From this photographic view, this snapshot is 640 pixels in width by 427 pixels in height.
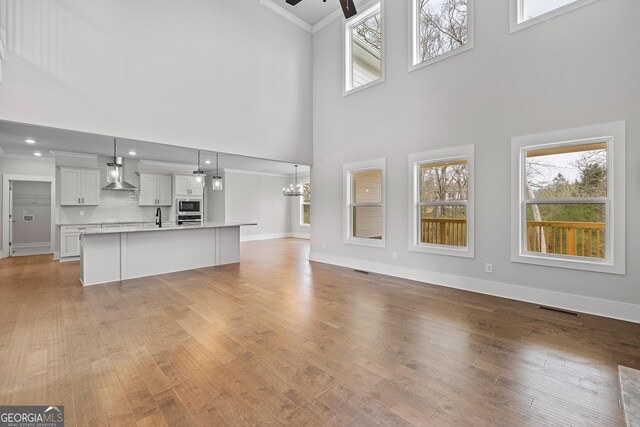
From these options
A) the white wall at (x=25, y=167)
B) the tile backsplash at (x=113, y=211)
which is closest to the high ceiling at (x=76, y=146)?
the white wall at (x=25, y=167)

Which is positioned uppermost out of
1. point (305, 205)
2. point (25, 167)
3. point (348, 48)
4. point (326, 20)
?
point (326, 20)

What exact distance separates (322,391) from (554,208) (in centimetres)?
376

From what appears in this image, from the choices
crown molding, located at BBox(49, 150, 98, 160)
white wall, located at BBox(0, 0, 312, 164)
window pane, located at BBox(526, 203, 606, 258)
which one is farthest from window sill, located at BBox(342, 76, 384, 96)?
crown molding, located at BBox(49, 150, 98, 160)

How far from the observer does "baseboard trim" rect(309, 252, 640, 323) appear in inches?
123

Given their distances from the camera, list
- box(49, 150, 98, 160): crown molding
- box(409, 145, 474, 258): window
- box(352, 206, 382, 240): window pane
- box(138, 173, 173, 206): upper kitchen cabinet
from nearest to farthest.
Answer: box(409, 145, 474, 258): window
box(352, 206, 382, 240): window pane
box(49, 150, 98, 160): crown molding
box(138, 173, 173, 206): upper kitchen cabinet

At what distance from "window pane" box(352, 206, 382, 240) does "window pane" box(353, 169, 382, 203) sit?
249 millimetres

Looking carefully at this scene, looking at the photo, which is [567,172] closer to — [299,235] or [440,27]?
[440,27]

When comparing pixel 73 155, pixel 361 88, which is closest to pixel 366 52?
pixel 361 88

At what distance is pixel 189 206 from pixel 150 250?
154 inches

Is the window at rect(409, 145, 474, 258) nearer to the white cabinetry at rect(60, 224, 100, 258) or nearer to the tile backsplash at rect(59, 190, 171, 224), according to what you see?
the tile backsplash at rect(59, 190, 171, 224)

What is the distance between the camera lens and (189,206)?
350 inches

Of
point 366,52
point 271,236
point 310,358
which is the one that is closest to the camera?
point 310,358

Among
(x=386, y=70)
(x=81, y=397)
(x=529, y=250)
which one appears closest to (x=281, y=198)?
(x=386, y=70)

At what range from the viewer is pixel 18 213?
332 inches
